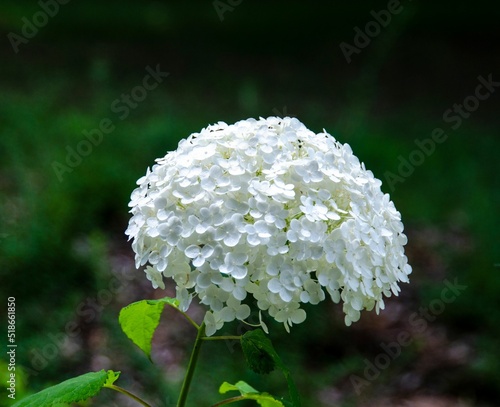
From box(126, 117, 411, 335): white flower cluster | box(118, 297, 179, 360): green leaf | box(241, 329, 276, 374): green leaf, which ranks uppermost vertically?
box(126, 117, 411, 335): white flower cluster

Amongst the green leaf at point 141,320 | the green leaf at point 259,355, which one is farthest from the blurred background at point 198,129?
the green leaf at point 259,355

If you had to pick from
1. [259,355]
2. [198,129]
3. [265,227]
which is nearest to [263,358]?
[259,355]

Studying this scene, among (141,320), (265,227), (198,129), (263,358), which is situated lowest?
(198,129)

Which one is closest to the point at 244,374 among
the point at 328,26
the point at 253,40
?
the point at 253,40

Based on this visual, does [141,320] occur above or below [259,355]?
below

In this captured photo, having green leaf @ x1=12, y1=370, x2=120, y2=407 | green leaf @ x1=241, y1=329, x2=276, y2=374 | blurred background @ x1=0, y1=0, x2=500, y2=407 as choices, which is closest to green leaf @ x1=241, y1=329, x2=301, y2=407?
green leaf @ x1=241, y1=329, x2=276, y2=374

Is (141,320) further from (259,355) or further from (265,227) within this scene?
(265,227)

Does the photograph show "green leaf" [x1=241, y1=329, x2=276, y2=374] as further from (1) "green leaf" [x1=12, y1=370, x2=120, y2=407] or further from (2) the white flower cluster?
(1) "green leaf" [x1=12, y1=370, x2=120, y2=407]
